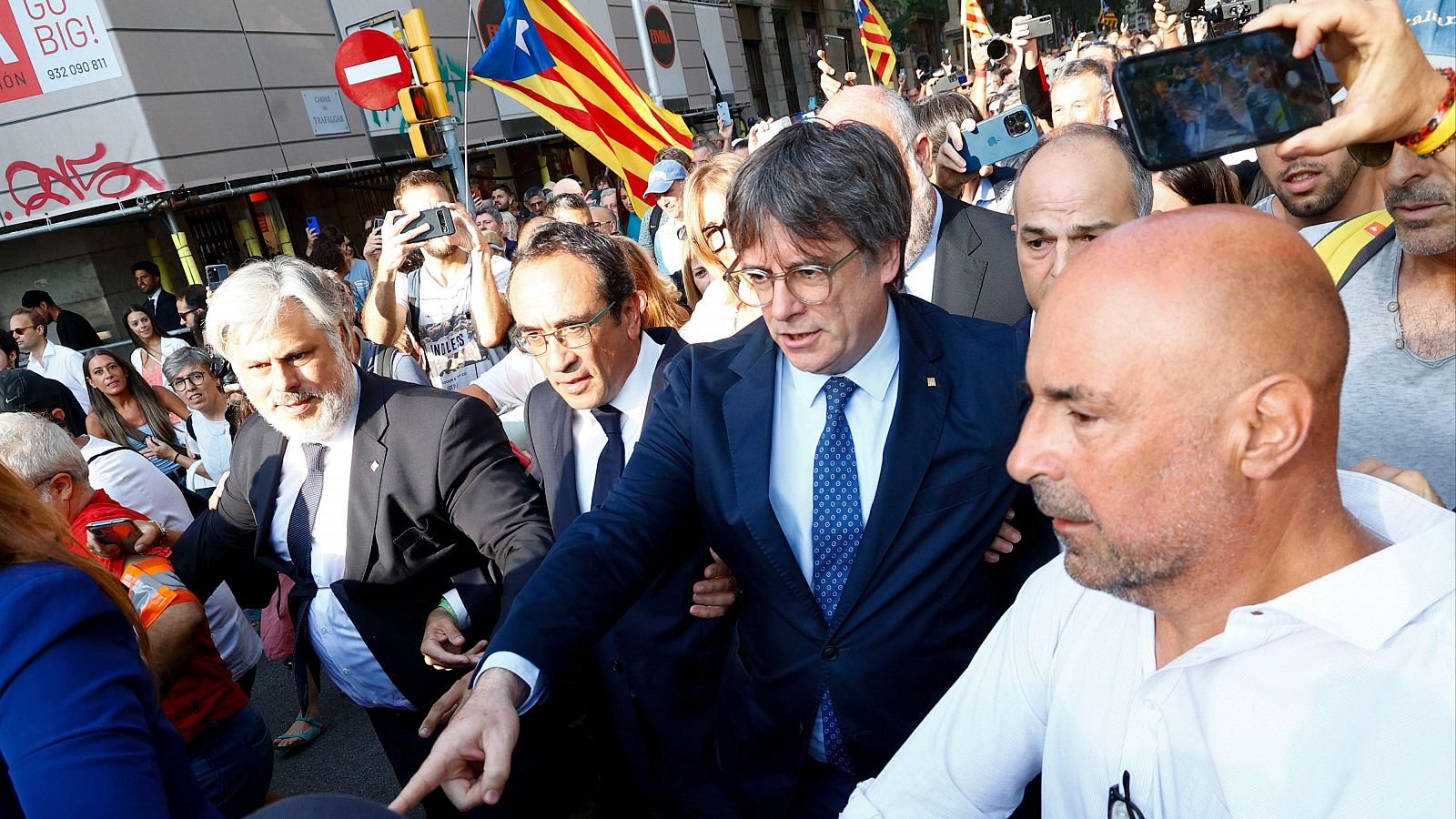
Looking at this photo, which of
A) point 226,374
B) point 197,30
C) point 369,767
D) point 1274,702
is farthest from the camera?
point 197,30

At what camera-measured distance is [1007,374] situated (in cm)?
200

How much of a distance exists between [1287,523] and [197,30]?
16.7 metres

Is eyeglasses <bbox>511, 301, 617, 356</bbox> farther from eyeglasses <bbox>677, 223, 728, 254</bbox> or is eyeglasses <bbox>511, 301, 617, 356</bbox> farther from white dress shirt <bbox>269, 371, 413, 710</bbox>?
eyeglasses <bbox>677, 223, 728, 254</bbox>

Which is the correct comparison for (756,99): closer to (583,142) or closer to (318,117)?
(318,117)

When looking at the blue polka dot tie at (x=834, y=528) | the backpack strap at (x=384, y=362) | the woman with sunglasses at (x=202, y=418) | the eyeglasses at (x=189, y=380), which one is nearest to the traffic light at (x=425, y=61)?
the woman with sunglasses at (x=202, y=418)

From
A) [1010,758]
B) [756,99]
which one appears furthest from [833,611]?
[756,99]

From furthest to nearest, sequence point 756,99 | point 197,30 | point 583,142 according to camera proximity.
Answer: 1. point 756,99
2. point 197,30
3. point 583,142

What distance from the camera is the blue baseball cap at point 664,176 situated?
21.8 feet

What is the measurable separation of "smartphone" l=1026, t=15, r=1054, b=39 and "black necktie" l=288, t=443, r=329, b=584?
7.21 meters

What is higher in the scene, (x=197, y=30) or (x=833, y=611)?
(x=197, y=30)

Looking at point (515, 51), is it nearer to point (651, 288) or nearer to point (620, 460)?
point (651, 288)

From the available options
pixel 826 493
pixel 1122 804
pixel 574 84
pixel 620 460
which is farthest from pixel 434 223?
pixel 1122 804

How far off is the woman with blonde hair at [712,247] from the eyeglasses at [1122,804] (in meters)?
2.38

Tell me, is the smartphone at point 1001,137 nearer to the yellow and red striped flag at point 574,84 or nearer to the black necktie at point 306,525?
the yellow and red striped flag at point 574,84
